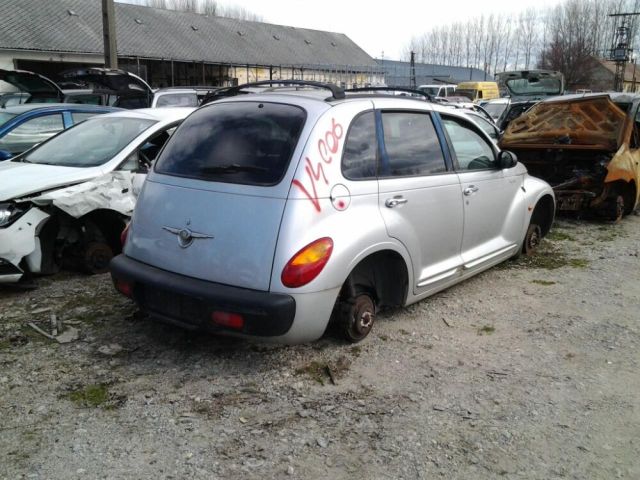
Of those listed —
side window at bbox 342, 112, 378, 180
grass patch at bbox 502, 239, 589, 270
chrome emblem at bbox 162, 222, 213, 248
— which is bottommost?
grass patch at bbox 502, 239, 589, 270

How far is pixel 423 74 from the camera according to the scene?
4762 cm

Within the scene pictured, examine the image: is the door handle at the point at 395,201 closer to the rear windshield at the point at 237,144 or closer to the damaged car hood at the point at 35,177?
the rear windshield at the point at 237,144

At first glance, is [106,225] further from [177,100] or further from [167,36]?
[167,36]

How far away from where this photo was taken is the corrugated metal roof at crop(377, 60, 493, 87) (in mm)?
41688

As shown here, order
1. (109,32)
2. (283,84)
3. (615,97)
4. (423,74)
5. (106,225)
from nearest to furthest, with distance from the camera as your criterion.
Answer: (283,84)
(106,225)
(615,97)
(109,32)
(423,74)

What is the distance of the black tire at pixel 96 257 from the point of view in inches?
217

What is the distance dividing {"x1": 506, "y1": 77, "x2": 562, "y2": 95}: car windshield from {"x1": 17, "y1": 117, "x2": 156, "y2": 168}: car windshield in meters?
16.8

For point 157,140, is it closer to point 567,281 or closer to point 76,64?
point 567,281

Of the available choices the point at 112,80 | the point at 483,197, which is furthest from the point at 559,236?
the point at 112,80

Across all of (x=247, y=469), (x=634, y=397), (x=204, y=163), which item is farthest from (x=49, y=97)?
(x=634, y=397)

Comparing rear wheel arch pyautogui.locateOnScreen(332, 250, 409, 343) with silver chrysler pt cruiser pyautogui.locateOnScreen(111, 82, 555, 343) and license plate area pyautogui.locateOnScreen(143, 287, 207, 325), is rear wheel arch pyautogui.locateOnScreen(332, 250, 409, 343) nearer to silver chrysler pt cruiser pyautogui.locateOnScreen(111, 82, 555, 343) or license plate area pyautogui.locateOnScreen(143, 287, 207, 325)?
silver chrysler pt cruiser pyautogui.locateOnScreen(111, 82, 555, 343)

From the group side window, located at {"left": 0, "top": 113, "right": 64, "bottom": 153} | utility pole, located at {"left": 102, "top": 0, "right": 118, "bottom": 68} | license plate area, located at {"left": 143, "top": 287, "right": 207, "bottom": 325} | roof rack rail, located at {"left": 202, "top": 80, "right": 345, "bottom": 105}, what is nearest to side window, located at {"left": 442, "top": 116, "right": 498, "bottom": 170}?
roof rack rail, located at {"left": 202, "top": 80, "right": 345, "bottom": 105}

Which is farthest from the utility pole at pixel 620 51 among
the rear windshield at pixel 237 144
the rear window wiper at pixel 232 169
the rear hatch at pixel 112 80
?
the rear window wiper at pixel 232 169

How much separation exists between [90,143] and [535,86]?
1759cm
